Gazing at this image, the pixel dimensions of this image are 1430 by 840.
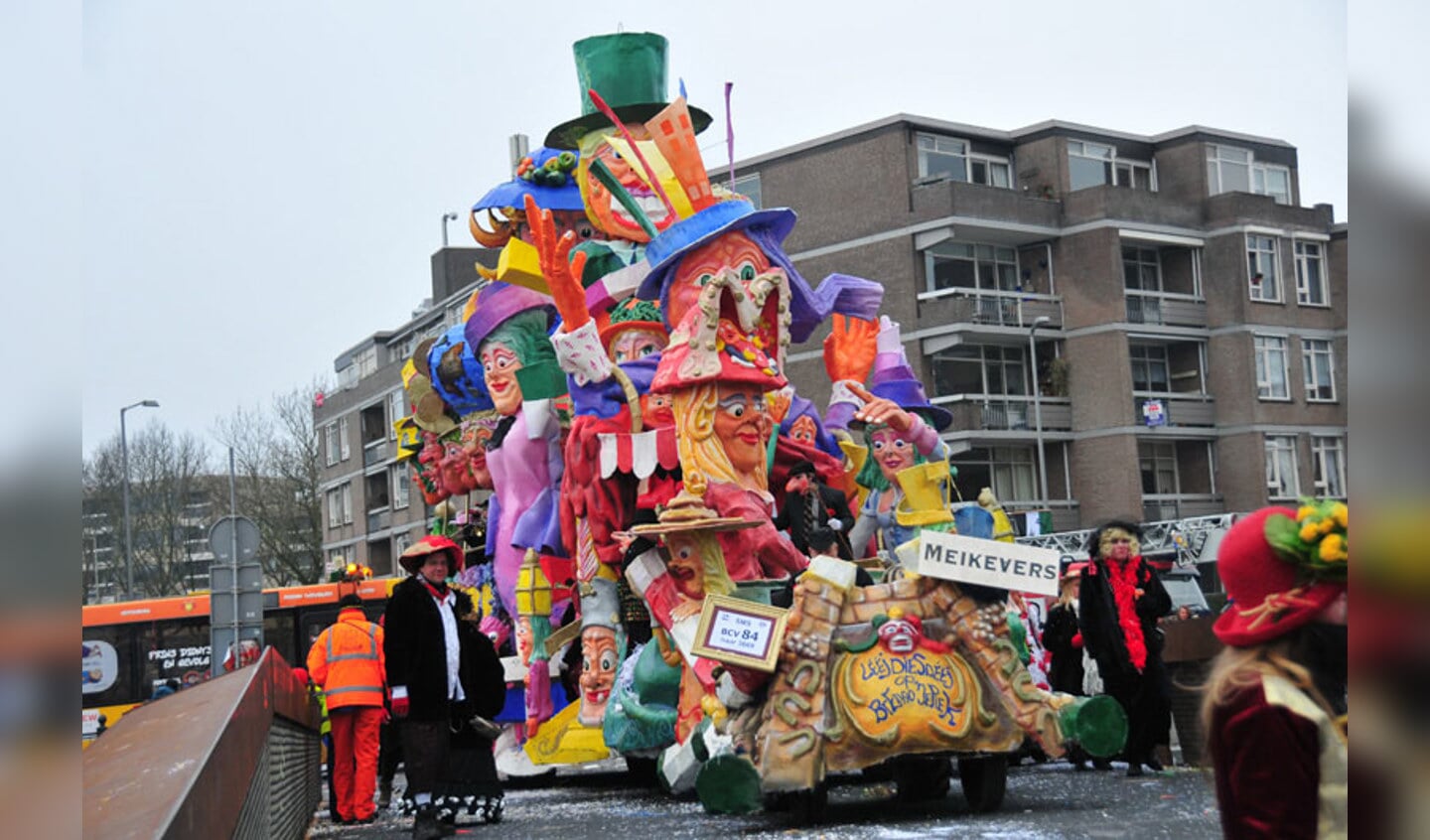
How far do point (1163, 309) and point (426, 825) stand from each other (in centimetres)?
1617

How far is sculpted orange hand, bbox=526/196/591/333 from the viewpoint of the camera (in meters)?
11.0

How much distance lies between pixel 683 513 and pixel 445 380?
6718 mm

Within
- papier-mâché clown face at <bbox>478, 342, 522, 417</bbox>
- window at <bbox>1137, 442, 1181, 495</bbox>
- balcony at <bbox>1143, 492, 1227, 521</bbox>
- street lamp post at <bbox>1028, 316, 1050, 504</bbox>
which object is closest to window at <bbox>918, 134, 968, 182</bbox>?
street lamp post at <bbox>1028, 316, 1050, 504</bbox>

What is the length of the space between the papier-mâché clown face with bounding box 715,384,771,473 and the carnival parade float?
2cm

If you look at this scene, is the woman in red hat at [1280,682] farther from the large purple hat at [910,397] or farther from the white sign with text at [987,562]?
the large purple hat at [910,397]

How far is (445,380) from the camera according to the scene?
1568cm

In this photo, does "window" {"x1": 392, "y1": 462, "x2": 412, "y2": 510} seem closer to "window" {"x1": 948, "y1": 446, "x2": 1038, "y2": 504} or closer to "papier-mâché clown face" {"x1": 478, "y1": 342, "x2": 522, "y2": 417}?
"window" {"x1": 948, "y1": 446, "x2": 1038, "y2": 504}

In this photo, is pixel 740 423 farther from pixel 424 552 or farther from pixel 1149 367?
pixel 1149 367

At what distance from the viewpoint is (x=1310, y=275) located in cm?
218

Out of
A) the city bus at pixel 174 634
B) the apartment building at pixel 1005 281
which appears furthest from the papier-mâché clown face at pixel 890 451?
the apartment building at pixel 1005 281

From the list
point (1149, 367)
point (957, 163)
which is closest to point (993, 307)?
point (957, 163)
